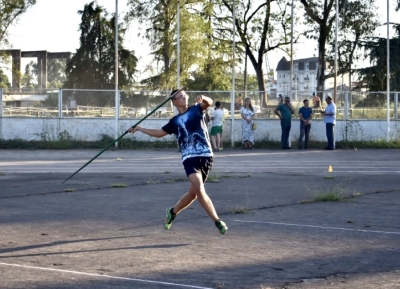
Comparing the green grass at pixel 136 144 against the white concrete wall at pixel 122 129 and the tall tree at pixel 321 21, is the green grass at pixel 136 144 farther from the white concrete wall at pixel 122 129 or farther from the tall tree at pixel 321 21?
the tall tree at pixel 321 21

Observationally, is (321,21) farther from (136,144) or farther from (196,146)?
(196,146)

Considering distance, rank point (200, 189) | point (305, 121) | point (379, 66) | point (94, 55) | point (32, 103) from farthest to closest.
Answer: point (94, 55)
point (379, 66)
point (32, 103)
point (305, 121)
point (200, 189)

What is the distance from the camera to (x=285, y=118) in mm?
32438

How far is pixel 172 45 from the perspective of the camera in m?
44.0

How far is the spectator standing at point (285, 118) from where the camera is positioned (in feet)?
106

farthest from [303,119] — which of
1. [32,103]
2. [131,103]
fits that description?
[32,103]

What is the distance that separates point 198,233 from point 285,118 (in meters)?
22.5

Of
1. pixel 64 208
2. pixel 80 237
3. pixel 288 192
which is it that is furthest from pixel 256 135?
pixel 80 237

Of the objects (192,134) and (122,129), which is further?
(122,129)

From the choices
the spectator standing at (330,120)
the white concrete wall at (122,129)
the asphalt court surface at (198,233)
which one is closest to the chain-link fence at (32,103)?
the white concrete wall at (122,129)

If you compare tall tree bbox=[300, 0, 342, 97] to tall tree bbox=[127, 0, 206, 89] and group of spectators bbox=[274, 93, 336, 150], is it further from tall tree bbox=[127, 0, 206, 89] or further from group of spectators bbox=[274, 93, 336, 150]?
group of spectators bbox=[274, 93, 336, 150]

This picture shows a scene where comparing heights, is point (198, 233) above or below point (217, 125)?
below

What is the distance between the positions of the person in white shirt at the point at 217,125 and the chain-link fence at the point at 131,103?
2993 mm

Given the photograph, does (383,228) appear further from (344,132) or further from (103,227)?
(344,132)
